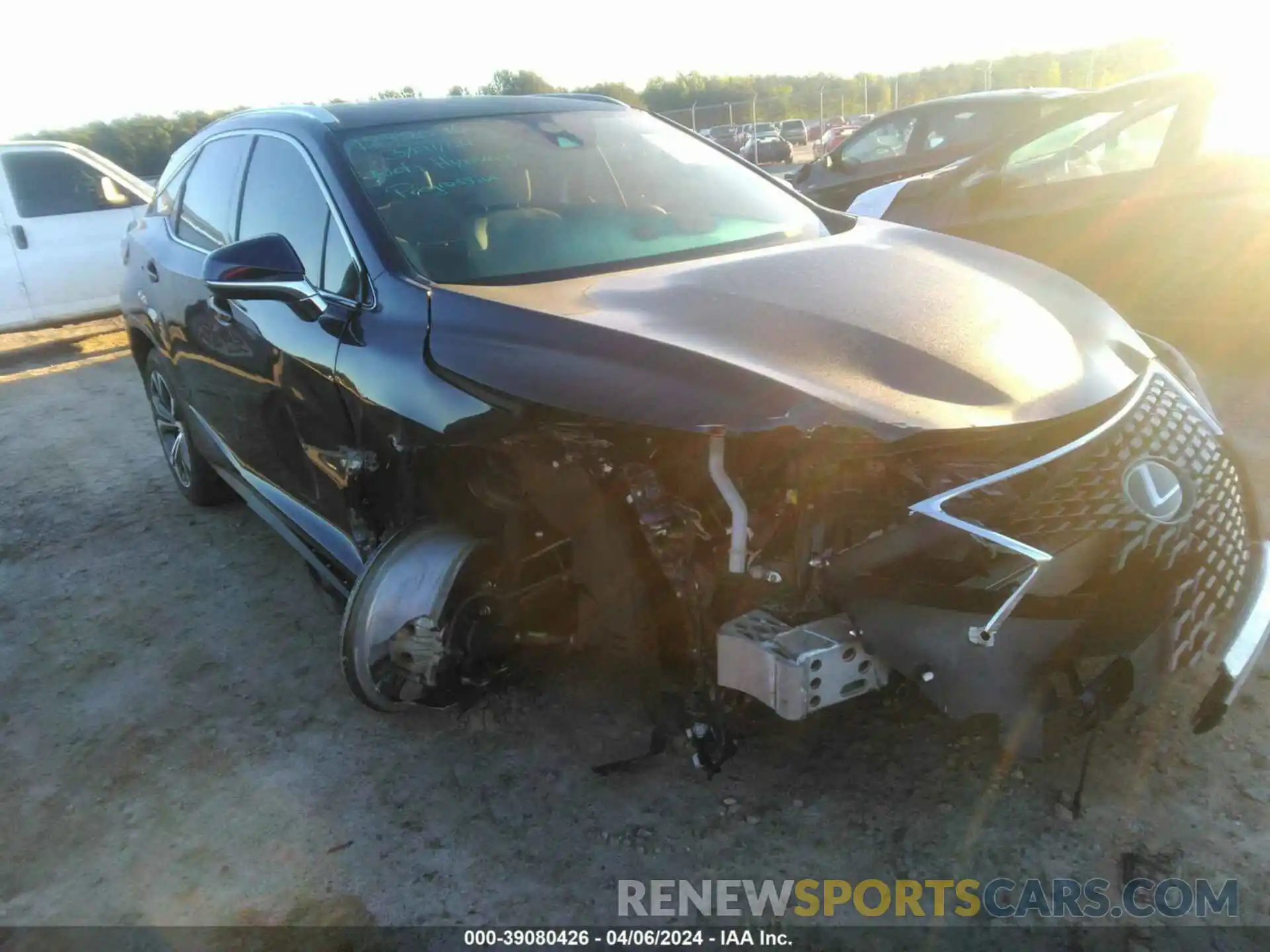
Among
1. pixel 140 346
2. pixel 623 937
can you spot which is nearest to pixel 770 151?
pixel 140 346

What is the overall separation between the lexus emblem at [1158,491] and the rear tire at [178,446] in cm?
370

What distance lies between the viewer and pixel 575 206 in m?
Result: 3.12

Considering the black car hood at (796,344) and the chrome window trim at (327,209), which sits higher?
the chrome window trim at (327,209)

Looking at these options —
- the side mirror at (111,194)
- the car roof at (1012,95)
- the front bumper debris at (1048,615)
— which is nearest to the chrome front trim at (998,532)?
the front bumper debris at (1048,615)

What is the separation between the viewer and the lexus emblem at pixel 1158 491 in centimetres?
206

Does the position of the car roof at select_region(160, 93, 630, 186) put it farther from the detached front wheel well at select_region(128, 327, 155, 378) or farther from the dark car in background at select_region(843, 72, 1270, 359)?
the dark car in background at select_region(843, 72, 1270, 359)

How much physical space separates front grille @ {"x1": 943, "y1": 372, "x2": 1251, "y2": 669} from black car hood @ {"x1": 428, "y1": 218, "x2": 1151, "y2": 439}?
0.36 ft

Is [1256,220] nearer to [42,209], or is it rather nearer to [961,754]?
[961,754]

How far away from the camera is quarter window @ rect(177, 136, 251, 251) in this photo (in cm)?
371

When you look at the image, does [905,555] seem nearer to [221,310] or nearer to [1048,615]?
[1048,615]

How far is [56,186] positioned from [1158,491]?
974 cm

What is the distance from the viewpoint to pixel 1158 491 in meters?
2.11

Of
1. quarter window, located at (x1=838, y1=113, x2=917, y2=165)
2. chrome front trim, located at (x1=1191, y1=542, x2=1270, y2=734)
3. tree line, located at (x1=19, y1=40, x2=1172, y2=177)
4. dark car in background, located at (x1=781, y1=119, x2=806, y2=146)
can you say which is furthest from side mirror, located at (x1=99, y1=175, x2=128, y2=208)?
dark car in background, located at (x1=781, y1=119, x2=806, y2=146)

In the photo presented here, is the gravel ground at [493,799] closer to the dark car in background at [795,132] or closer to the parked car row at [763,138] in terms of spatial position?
the parked car row at [763,138]
